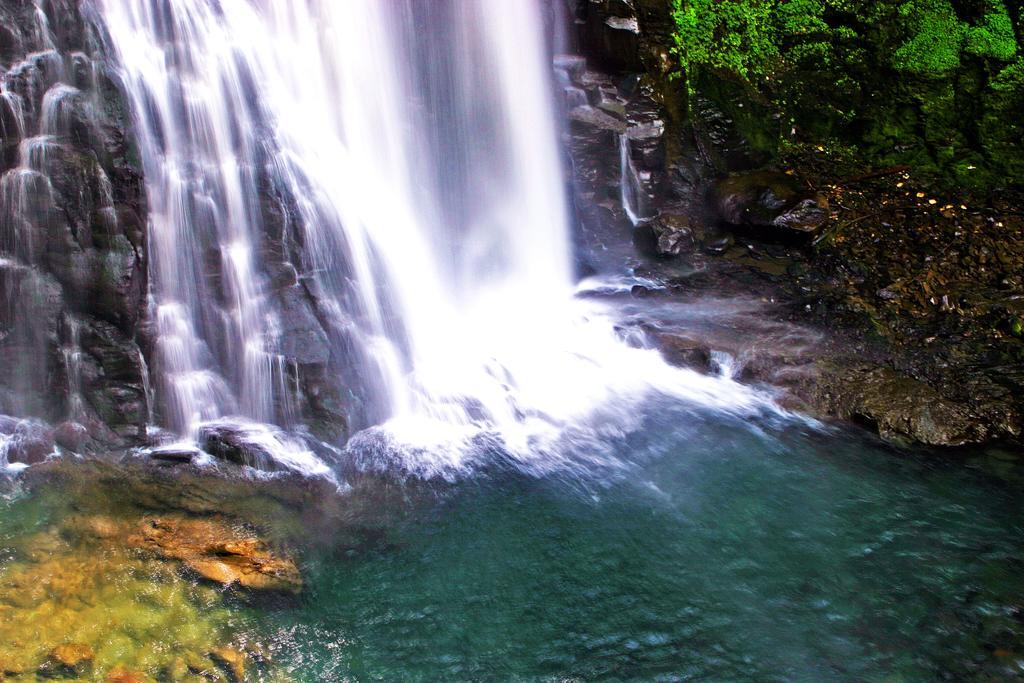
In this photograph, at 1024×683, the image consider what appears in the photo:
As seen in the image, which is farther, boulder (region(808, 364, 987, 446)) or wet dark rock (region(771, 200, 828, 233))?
wet dark rock (region(771, 200, 828, 233))

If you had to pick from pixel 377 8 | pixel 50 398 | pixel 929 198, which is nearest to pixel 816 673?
pixel 50 398

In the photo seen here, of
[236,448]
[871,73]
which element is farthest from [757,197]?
[236,448]

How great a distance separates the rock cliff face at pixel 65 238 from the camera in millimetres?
6430

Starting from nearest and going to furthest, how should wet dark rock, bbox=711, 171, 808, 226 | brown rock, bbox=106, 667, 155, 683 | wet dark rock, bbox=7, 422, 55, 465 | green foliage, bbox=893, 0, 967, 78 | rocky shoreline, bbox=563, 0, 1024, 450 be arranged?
brown rock, bbox=106, 667, 155, 683 < wet dark rock, bbox=7, 422, 55, 465 < rocky shoreline, bbox=563, 0, 1024, 450 < wet dark rock, bbox=711, 171, 808, 226 < green foliage, bbox=893, 0, 967, 78

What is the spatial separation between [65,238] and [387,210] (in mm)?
3328

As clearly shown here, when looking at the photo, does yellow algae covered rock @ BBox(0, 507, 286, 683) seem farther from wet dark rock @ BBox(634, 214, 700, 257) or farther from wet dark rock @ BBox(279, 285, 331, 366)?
wet dark rock @ BBox(634, 214, 700, 257)

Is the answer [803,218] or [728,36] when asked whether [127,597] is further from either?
[728,36]

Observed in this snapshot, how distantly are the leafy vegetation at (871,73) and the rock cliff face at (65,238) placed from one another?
7.61m

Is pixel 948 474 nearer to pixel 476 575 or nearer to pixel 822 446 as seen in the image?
pixel 822 446

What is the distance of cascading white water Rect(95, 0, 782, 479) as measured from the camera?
7102mm

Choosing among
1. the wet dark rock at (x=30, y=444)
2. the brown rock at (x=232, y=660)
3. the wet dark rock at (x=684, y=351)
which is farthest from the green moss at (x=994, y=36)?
the wet dark rock at (x=30, y=444)

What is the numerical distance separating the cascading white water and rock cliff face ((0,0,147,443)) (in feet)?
0.89

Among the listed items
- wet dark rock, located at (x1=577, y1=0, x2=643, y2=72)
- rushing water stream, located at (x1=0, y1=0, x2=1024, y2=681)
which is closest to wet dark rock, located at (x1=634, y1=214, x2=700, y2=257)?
rushing water stream, located at (x1=0, y1=0, x2=1024, y2=681)

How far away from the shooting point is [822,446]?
23.5ft
